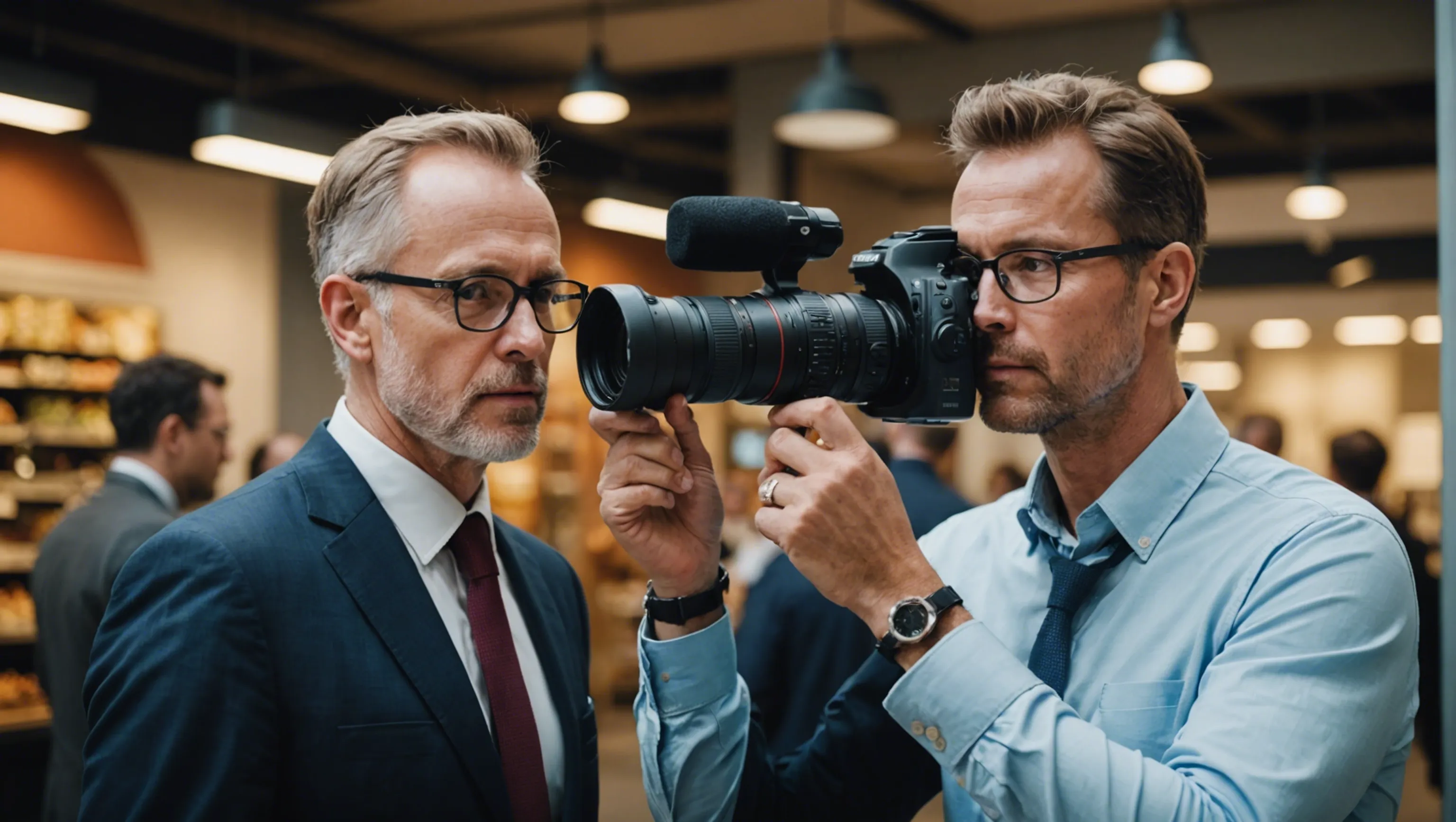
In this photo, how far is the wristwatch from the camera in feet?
4.21

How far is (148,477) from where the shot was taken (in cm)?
351

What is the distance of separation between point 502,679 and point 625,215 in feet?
17.1

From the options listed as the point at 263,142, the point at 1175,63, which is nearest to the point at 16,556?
the point at 263,142

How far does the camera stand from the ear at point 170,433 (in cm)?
358

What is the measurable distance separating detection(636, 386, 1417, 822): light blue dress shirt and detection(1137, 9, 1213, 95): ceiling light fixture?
3665 millimetres

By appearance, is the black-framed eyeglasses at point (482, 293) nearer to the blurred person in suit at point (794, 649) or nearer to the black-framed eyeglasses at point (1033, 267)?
the black-framed eyeglasses at point (1033, 267)

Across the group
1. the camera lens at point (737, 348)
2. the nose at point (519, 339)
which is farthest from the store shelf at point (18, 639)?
the camera lens at point (737, 348)

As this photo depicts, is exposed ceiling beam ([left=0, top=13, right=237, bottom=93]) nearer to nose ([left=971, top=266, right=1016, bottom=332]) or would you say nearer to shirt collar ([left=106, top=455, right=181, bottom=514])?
shirt collar ([left=106, top=455, right=181, bottom=514])

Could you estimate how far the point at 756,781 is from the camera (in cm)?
153

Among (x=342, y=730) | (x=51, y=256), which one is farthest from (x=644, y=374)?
(x=51, y=256)

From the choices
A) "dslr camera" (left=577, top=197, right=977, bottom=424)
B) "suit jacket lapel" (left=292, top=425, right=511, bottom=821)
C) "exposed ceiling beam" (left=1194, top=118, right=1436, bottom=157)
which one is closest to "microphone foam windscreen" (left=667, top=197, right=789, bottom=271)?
"dslr camera" (left=577, top=197, right=977, bottom=424)

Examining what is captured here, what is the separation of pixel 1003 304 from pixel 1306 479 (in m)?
0.38

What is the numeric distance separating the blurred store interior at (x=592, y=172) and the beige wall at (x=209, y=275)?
0.05ft

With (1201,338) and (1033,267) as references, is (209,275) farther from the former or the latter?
(1201,338)
